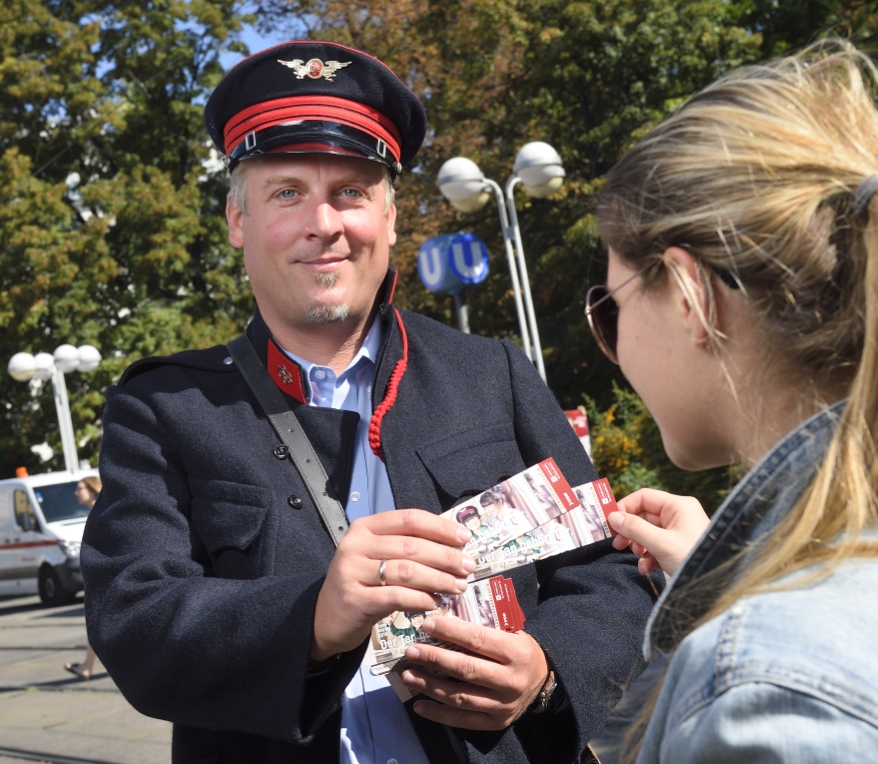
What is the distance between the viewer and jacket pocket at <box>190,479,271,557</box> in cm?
200

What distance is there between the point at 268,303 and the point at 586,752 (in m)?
1.16

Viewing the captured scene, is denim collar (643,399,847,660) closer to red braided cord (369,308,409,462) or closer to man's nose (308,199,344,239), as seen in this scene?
red braided cord (369,308,409,462)

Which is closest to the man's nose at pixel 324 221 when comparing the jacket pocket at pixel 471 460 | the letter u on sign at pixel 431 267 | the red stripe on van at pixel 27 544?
the jacket pocket at pixel 471 460

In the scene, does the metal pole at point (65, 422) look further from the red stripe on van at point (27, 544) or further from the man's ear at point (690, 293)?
the man's ear at point (690, 293)

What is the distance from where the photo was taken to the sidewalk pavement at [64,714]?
6.25 metres

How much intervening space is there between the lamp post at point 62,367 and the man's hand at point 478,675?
17185 mm

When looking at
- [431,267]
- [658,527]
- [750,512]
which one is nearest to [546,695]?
[658,527]

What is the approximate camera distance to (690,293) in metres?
1.40

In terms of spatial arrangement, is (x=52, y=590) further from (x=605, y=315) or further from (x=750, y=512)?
(x=750, y=512)

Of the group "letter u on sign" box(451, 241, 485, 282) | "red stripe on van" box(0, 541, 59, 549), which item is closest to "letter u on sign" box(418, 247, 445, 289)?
"letter u on sign" box(451, 241, 485, 282)

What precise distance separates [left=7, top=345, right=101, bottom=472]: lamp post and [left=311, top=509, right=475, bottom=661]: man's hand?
17.3 meters

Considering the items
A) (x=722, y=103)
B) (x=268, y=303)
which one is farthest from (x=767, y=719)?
(x=268, y=303)

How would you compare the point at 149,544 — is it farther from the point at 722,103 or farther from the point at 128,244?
the point at 128,244

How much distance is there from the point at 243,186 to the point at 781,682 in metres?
1.70
